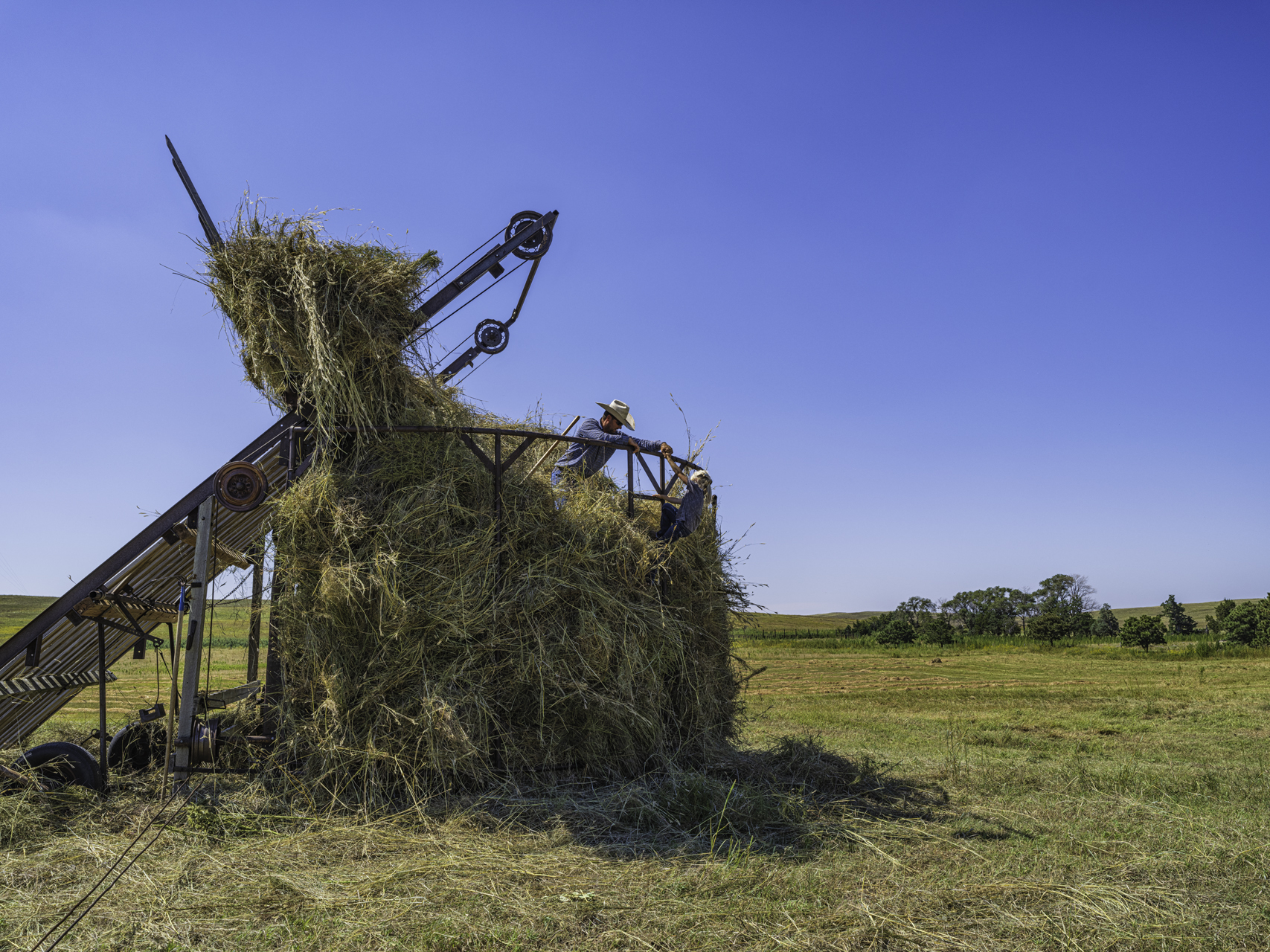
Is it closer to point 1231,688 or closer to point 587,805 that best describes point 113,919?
point 587,805

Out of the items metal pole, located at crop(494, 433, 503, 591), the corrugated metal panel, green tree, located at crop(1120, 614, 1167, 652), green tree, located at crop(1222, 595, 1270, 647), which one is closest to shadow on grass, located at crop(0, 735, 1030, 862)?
the corrugated metal panel

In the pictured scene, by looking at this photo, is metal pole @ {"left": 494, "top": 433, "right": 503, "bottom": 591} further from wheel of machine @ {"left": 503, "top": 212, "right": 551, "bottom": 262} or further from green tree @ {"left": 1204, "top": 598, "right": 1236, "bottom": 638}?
green tree @ {"left": 1204, "top": 598, "right": 1236, "bottom": 638}

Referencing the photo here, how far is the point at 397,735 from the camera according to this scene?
6977 mm

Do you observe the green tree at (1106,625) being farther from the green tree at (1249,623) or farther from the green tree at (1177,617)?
the green tree at (1249,623)

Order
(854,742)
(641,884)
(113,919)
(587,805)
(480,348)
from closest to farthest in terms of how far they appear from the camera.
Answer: (113,919), (641,884), (587,805), (480,348), (854,742)

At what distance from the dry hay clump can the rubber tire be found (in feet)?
6.26

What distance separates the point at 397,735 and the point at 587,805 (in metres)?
1.74

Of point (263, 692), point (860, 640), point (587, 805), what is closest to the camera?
point (587, 805)

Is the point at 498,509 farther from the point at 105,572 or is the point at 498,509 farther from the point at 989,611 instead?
the point at 989,611

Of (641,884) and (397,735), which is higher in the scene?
(397,735)

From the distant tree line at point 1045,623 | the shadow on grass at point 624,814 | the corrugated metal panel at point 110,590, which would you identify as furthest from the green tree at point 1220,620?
the corrugated metal panel at point 110,590

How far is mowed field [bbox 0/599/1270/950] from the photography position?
4527 mm

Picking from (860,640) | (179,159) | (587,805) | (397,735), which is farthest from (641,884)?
(860,640)

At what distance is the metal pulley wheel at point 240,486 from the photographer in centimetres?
733
